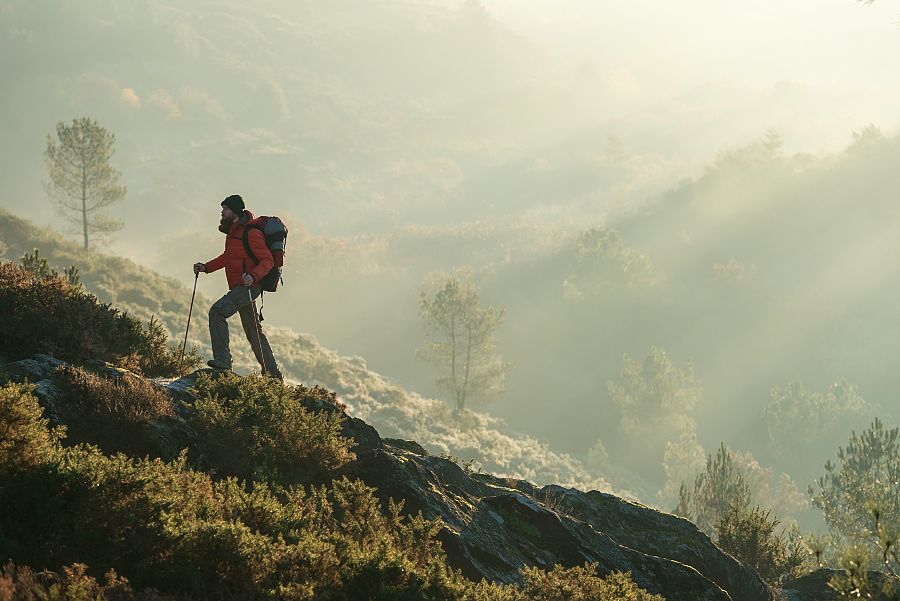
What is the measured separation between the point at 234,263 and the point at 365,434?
3092 millimetres

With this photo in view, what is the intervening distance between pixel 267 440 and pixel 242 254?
144 inches

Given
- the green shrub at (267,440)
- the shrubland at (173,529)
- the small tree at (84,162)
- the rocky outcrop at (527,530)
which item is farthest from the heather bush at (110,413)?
the small tree at (84,162)

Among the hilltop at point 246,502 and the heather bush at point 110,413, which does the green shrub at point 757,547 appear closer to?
the hilltop at point 246,502

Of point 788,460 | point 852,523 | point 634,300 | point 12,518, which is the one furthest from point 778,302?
point 12,518

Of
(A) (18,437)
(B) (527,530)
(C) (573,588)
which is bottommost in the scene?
(C) (573,588)

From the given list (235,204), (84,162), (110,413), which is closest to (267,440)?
(110,413)

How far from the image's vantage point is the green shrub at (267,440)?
6.66 m

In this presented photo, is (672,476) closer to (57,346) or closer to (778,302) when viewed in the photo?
(778,302)

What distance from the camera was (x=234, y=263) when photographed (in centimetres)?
977

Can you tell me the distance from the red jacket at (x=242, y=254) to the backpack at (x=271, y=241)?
42 mm

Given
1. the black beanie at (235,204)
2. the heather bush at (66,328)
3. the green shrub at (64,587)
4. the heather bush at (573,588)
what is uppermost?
the black beanie at (235,204)

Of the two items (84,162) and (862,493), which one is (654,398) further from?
(84,162)

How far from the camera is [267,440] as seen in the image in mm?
6836

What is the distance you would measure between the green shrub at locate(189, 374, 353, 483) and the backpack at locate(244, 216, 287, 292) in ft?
8.47
